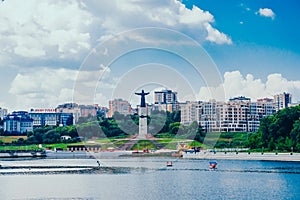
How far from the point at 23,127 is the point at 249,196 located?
7196 cm

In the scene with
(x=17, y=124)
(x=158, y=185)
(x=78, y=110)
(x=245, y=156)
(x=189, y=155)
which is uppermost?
(x=78, y=110)

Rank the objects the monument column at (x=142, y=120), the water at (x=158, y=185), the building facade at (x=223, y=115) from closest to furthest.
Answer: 1. the water at (x=158, y=185)
2. the monument column at (x=142, y=120)
3. the building facade at (x=223, y=115)

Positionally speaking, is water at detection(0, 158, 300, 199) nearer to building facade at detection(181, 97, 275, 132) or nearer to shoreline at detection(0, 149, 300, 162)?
shoreline at detection(0, 149, 300, 162)

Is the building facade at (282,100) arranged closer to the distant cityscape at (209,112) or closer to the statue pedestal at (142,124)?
the distant cityscape at (209,112)

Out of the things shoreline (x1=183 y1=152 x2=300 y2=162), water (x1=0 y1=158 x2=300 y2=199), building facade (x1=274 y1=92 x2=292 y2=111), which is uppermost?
building facade (x1=274 y1=92 x2=292 y2=111)

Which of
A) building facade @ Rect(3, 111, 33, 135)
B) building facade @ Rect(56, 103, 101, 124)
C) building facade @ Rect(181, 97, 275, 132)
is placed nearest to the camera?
building facade @ Rect(181, 97, 275, 132)

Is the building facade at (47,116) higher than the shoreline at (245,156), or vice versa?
the building facade at (47,116)

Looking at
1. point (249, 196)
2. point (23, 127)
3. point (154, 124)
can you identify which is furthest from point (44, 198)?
point (23, 127)

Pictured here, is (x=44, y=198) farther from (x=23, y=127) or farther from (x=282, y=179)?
(x=23, y=127)

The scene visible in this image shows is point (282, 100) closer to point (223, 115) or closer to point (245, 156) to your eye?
point (223, 115)

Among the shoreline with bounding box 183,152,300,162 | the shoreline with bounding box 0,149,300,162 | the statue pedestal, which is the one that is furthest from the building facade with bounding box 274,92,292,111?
the shoreline with bounding box 183,152,300,162

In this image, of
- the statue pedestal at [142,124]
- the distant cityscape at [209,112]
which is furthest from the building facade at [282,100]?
the statue pedestal at [142,124]

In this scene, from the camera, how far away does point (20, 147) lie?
7181 centimetres

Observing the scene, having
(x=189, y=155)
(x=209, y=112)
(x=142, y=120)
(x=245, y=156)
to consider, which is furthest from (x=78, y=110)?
(x=245, y=156)
